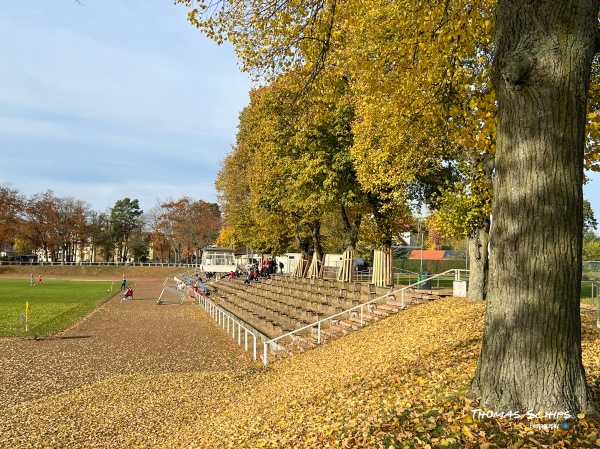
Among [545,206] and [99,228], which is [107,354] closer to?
[545,206]

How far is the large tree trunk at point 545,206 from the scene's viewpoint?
4.09m

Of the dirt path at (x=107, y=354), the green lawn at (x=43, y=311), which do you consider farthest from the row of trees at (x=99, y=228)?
the dirt path at (x=107, y=354)

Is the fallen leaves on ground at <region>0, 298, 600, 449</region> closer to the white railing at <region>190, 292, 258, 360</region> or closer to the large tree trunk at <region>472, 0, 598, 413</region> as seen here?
the large tree trunk at <region>472, 0, 598, 413</region>

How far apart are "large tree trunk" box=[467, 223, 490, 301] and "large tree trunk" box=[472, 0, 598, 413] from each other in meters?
9.09

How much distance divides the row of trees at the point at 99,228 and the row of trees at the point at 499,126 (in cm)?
6935

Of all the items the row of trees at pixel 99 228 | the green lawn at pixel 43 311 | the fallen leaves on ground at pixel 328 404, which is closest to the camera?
the fallen leaves on ground at pixel 328 404

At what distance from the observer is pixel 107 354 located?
618 inches

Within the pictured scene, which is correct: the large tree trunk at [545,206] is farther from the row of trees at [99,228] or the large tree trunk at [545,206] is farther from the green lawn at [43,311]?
the row of trees at [99,228]

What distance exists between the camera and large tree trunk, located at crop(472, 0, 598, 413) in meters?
4.09

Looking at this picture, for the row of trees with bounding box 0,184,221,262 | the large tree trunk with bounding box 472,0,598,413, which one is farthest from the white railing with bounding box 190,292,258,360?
the row of trees with bounding box 0,184,221,262

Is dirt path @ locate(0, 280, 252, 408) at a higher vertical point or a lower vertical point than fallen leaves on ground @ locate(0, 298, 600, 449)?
lower

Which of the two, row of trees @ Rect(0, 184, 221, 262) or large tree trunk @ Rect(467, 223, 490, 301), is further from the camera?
row of trees @ Rect(0, 184, 221, 262)

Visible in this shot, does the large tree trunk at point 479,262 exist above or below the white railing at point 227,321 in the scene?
above

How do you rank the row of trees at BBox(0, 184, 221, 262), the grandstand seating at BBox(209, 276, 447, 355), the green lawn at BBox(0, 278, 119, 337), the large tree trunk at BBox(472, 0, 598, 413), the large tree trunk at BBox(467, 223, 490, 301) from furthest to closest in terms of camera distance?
the row of trees at BBox(0, 184, 221, 262), the green lawn at BBox(0, 278, 119, 337), the grandstand seating at BBox(209, 276, 447, 355), the large tree trunk at BBox(467, 223, 490, 301), the large tree trunk at BBox(472, 0, 598, 413)
